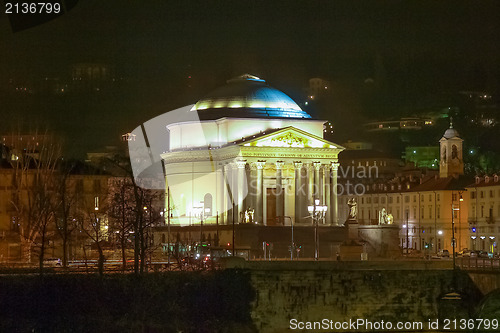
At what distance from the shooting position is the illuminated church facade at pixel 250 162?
390 ft

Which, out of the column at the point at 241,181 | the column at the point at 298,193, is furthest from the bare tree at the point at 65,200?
the column at the point at 298,193

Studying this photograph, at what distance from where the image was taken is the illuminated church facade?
11894 centimetres

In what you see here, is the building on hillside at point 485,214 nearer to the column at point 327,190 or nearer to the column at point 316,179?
the column at point 327,190

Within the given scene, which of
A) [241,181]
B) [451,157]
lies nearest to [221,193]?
[241,181]

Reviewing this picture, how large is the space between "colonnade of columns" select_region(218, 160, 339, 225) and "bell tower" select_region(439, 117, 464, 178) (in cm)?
2649

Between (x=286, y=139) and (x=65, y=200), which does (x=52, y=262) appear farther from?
(x=286, y=139)

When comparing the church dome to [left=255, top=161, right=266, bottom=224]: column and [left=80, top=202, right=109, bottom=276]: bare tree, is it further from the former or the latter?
[left=80, top=202, right=109, bottom=276]: bare tree

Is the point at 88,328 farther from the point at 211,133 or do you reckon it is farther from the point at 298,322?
the point at 211,133

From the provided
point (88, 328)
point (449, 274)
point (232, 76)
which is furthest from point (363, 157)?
point (88, 328)

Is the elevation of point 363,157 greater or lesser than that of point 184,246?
greater

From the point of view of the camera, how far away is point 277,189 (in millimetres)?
120500

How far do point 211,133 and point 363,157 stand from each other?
66.3m

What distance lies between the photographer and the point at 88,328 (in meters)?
67.1

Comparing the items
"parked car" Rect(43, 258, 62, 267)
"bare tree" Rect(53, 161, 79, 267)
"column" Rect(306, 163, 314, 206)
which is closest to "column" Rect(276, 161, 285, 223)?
"column" Rect(306, 163, 314, 206)
